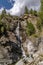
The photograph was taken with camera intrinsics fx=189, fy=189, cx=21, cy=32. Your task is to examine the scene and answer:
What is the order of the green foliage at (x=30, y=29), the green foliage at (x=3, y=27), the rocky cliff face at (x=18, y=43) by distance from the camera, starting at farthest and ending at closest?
the green foliage at (x=3, y=27) → the green foliage at (x=30, y=29) → the rocky cliff face at (x=18, y=43)

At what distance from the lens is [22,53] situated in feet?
309

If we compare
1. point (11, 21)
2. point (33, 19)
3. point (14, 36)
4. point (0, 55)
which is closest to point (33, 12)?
point (33, 19)

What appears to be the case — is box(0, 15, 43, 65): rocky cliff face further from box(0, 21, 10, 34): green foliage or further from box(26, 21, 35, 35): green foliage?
box(26, 21, 35, 35): green foliage

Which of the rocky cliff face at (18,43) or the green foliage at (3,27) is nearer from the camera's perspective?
the rocky cliff face at (18,43)

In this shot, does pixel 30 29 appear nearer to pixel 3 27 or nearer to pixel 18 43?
pixel 18 43

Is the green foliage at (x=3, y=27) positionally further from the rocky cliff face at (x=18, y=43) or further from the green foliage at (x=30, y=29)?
the green foliage at (x=30, y=29)

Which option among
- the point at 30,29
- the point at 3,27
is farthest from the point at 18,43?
the point at 3,27

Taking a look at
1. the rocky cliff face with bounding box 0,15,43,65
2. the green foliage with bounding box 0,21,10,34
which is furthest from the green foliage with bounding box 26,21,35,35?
the green foliage with bounding box 0,21,10,34

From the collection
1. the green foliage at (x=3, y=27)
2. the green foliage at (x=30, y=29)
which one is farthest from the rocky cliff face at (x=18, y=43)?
the green foliage at (x=30, y=29)

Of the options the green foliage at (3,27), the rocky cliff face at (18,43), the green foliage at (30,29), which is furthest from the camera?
the green foliage at (3,27)

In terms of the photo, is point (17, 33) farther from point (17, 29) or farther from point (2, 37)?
point (2, 37)

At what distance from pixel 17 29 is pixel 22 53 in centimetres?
2027

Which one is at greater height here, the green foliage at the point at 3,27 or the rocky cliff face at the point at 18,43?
the green foliage at the point at 3,27

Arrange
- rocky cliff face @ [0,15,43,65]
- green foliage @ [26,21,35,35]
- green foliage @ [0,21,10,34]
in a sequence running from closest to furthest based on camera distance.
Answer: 1. rocky cliff face @ [0,15,43,65]
2. green foliage @ [26,21,35,35]
3. green foliage @ [0,21,10,34]
